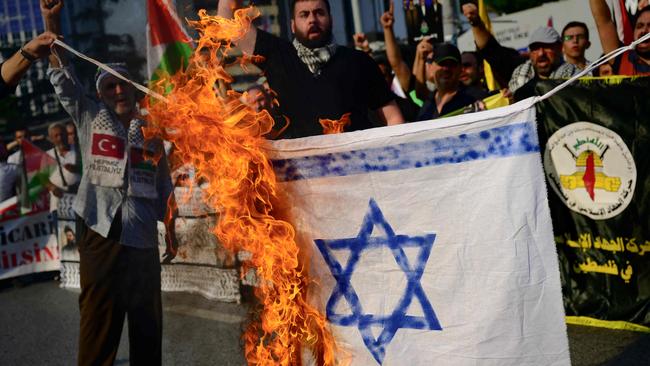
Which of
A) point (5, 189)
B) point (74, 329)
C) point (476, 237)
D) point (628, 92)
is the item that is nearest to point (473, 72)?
point (628, 92)

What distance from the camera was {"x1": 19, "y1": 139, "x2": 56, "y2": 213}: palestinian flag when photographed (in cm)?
932

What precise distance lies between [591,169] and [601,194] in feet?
0.57

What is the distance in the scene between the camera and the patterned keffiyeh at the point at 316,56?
3854mm

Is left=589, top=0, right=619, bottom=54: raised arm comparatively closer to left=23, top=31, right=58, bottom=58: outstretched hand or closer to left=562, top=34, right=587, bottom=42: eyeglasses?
left=562, top=34, right=587, bottom=42: eyeglasses

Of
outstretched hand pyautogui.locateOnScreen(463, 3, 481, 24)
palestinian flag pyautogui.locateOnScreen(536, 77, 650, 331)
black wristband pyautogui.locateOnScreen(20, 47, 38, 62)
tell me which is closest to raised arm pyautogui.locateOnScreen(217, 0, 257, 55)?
black wristband pyautogui.locateOnScreen(20, 47, 38, 62)

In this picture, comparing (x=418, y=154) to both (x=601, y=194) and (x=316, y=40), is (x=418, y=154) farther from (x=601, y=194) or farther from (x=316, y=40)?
(x=601, y=194)

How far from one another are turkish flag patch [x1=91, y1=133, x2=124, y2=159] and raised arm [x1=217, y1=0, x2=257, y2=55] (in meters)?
1.03

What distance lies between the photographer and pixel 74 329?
6734 millimetres

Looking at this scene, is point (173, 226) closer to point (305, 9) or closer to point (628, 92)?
point (305, 9)

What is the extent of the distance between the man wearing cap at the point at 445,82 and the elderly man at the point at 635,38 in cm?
104

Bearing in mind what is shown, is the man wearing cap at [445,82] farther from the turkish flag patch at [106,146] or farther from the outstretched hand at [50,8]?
the outstretched hand at [50,8]

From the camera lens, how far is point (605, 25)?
19.1 feet

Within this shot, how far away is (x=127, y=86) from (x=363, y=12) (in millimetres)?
5298

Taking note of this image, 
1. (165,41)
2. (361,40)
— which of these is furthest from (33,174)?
(165,41)
